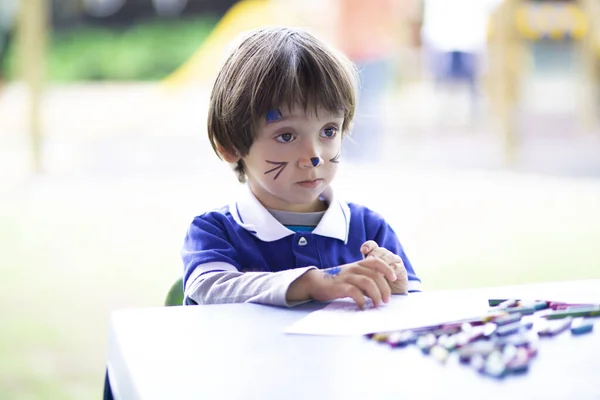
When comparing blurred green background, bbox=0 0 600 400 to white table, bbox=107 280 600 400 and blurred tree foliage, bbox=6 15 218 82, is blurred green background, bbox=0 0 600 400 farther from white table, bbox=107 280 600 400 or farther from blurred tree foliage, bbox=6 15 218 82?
white table, bbox=107 280 600 400

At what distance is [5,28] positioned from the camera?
7262mm

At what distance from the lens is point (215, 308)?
914 millimetres

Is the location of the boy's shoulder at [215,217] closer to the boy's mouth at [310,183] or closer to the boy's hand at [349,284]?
the boy's mouth at [310,183]

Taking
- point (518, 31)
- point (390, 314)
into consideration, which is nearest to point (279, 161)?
point (390, 314)

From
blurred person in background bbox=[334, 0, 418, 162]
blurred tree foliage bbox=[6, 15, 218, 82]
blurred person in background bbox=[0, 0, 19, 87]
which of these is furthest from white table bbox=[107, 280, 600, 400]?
blurred person in background bbox=[0, 0, 19, 87]

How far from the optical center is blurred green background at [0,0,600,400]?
9.53 feet

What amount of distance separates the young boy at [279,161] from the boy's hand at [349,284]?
0.44ft

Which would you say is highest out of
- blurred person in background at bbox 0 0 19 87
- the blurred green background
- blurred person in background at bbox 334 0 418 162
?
blurred person in background at bbox 0 0 19 87

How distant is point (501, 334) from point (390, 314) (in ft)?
0.42

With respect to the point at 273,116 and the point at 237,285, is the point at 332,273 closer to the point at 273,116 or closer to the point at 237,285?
the point at 237,285

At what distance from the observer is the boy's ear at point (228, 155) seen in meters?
1.25

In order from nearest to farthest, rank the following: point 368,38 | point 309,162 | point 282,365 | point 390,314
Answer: point 282,365, point 390,314, point 309,162, point 368,38

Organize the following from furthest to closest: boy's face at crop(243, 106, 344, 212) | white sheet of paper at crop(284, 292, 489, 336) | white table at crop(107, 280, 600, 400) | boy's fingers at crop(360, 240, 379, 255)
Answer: boy's face at crop(243, 106, 344, 212)
boy's fingers at crop(360, 240, 379, 255)
white sheet of paper at crop(284, 292, 489, 336)
white table at crop(107, 280, 600, 400)

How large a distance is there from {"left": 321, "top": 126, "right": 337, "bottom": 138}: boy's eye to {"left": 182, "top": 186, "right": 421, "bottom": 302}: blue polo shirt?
114mm
